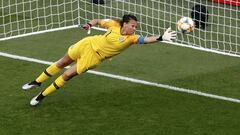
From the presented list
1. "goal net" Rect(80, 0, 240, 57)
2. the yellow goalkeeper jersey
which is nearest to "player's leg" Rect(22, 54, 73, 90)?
the yellow goalkeeper jersey

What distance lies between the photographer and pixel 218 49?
1503cm

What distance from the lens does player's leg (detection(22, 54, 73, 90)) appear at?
11.5m

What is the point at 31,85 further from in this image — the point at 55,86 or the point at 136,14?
the point at 136,14

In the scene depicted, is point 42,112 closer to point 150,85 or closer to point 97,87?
point 97,87

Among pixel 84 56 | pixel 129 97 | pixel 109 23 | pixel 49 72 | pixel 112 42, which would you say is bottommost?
pixel 129 97

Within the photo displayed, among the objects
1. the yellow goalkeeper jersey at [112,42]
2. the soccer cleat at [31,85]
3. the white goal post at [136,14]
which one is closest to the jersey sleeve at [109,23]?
the yellow goalkeeper jersey at [112,42]

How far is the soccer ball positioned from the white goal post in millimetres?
590

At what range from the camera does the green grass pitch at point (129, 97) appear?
33.8ft

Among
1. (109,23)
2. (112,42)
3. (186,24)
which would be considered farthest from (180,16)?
(112,42)

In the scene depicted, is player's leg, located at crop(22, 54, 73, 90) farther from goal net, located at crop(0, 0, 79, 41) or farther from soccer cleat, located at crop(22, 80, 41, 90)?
goal net, located at crop(0, 0, 79, 41)

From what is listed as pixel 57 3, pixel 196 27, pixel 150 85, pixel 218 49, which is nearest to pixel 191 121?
pixel 150 85

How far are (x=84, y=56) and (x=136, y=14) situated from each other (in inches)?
230

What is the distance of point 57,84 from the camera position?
1114cm

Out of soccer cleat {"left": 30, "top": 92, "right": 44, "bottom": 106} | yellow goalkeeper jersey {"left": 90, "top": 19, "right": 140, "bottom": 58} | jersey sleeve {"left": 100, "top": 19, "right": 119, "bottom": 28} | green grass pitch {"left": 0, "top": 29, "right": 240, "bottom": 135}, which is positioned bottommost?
green grass pitch {"left": 0, "top": 29, "right": 240, "bottom": 135}
